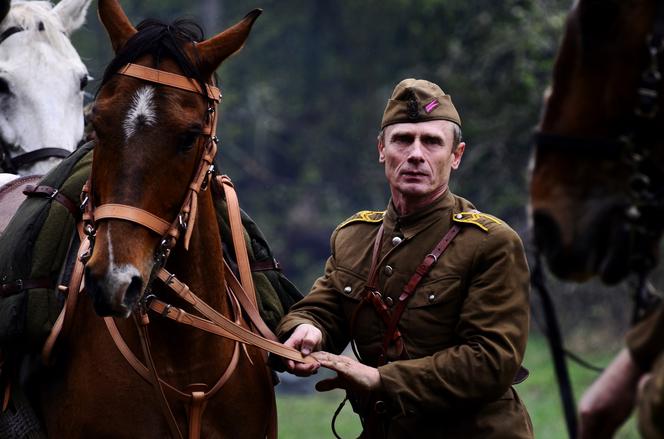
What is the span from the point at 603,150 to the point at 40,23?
4.25 meters

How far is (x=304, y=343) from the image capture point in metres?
4.52

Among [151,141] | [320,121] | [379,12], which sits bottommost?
[320,121]

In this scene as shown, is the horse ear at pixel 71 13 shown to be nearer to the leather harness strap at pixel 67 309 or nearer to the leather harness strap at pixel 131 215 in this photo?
the leather harness strap at pixel 67 309

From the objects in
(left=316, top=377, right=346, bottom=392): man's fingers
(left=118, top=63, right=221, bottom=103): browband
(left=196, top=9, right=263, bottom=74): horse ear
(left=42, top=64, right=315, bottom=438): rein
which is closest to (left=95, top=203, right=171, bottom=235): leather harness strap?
(left=42, top=64, right=315, bottom=438): rein

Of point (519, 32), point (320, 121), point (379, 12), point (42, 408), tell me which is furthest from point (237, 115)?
point (42, 408)

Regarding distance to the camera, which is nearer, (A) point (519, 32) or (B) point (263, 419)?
(B) point (263, 419)

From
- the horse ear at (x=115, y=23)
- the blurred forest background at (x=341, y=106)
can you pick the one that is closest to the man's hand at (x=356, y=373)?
the horse ear at (x=115, y=23)

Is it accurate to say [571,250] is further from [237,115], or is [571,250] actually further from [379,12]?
[379,12]

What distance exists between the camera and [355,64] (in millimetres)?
30625

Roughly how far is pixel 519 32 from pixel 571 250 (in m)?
14.3

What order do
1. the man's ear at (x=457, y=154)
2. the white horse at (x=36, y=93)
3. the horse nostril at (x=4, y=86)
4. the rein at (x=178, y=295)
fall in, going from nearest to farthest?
1. the rein at (x=178, y=295)
2. the man's ear at (x=457, y=154)
3. the white horse at (x=36, y=93)
4. the horse nostril at (x=4, y=86)

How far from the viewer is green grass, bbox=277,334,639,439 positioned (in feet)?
38.2

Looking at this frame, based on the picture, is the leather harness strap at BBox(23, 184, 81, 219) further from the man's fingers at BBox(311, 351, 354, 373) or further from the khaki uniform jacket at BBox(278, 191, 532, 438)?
the man's fingers at BBox(311, 351, 354, 373)

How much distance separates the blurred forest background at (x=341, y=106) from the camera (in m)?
18.2
